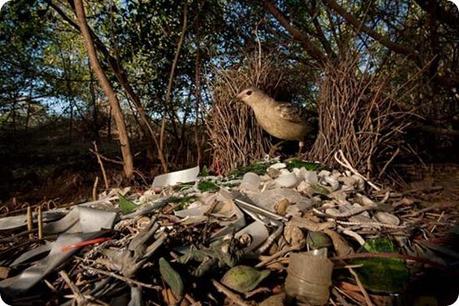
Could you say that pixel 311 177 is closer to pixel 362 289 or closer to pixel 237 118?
pixel 362 289

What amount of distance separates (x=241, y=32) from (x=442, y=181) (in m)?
1.75

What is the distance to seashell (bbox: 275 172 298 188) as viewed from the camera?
1.38 meters

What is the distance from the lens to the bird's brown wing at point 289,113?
6.19ft

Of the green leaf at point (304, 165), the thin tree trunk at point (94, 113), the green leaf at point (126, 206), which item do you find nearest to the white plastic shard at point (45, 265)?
the green leaf at point (126, 206)

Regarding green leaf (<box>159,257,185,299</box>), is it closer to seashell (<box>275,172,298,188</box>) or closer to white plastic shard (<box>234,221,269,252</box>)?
white plastic shard (<box>234,221,269,252</box>)

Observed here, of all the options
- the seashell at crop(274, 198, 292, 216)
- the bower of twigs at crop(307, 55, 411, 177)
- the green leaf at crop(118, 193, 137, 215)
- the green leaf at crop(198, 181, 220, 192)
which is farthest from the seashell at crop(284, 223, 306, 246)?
the bower of twigs at crop(307, 55, 411, 177)

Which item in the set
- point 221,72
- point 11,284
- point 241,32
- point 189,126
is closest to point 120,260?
point 11,284

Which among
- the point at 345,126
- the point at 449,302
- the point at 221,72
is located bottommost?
the point at 449,302

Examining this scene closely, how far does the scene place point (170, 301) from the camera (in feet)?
2.99

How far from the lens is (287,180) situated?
1.40m

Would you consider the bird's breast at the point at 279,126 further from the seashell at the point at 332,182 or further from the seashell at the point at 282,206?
Result: the seashell at the point at 282,206

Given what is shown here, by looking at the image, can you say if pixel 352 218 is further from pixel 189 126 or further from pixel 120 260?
pixel 189 126

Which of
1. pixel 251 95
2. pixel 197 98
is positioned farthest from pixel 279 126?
pixel 197 98

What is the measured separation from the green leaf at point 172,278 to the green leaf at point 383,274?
437 mm
